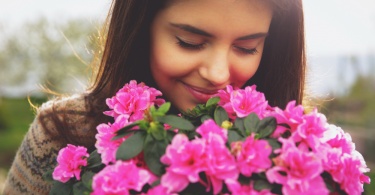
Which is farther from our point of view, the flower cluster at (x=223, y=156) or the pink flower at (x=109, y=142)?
the pink flower at (x=109, y=142)

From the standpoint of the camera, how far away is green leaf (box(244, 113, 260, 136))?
1.59 m

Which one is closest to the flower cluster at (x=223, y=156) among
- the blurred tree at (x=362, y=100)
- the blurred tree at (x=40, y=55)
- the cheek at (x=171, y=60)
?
the cheek at (x=171, y=60)

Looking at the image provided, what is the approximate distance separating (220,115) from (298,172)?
1.14 feet

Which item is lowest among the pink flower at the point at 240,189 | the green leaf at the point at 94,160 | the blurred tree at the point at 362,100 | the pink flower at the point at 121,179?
the blurred tree at the point at 362,100

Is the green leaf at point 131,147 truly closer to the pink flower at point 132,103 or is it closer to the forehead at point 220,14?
the pink flower at point 132,103

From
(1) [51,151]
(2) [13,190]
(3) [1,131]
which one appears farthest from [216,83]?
(3) [1,131]

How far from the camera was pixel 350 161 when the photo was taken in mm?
1628

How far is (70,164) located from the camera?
68.8 inches

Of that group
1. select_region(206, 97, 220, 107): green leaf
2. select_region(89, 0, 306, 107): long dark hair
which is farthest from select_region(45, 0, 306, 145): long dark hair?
select_region(206, 97, 220, 107): green leaf

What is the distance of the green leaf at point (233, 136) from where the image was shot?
5.00 feet

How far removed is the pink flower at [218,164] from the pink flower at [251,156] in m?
0.02

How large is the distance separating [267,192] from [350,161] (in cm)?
34

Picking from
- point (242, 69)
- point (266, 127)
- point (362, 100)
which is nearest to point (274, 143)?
point (266, 127)

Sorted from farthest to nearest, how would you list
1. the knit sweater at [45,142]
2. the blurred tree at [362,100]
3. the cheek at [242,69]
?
the blurred tree at [362,100], the knit sweater at [45,142], the cheek at [242,69]
